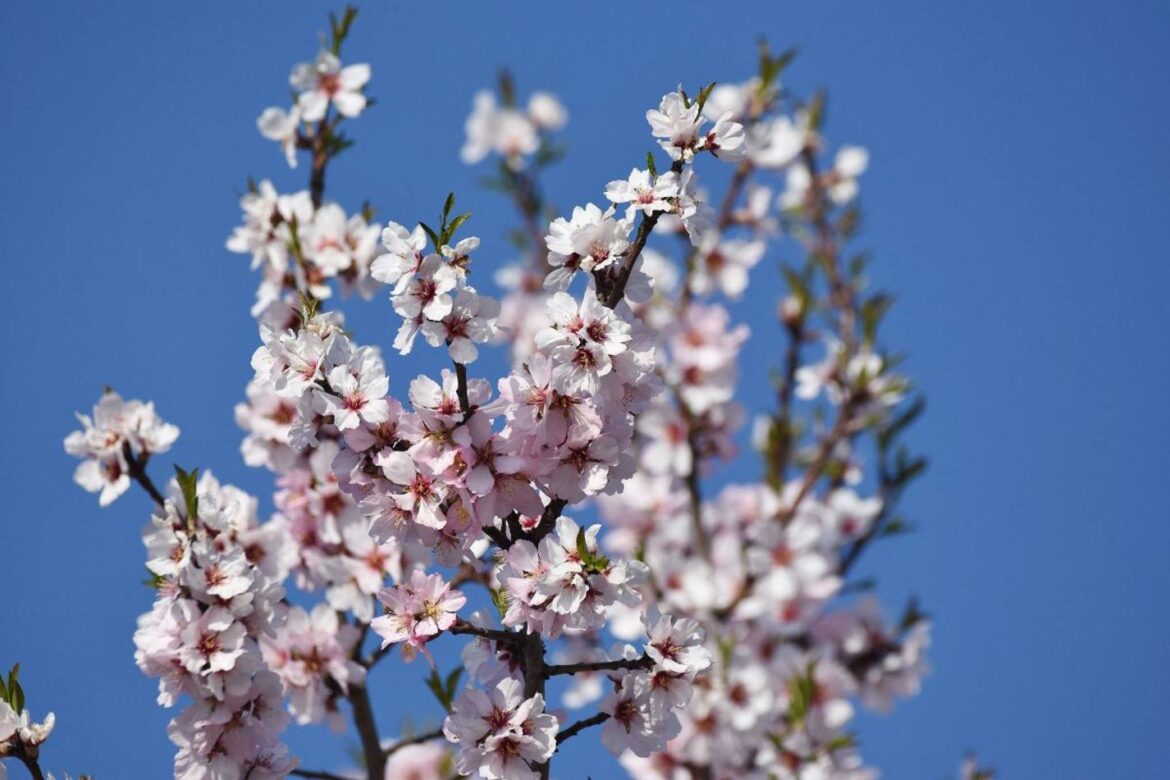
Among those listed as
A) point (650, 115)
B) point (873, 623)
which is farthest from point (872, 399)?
point (650, 115)

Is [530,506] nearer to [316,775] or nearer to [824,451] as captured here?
[316,775]

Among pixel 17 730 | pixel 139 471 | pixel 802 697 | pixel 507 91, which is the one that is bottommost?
pixel 17 730

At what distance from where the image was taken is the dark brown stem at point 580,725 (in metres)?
2.49

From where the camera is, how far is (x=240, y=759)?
2861 mm

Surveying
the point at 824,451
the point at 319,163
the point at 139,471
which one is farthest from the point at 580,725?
the point at 824,451

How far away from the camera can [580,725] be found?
2512 millimetres

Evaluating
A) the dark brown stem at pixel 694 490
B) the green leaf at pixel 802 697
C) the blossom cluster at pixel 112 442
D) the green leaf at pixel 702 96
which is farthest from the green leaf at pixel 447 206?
the dark brown stem at pixel 694 490

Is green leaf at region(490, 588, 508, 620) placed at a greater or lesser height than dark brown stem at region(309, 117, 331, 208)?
lesser

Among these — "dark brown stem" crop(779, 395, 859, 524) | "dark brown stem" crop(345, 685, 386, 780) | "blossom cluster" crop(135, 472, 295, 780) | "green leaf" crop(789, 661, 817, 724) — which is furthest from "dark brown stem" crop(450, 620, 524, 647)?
"dark brown stem" crop(779, 395, 859, 524)

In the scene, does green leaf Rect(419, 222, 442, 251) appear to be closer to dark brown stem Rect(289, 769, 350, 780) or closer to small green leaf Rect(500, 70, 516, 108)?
dark brown stem Rect(289, 769, 350, 780)

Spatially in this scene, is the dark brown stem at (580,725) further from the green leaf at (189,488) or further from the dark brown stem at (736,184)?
the dark brown stem at (736,184)

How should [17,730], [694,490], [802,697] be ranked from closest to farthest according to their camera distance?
[17,730] < [802,697] < [694,490]

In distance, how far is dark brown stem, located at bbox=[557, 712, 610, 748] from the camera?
2.49 metres

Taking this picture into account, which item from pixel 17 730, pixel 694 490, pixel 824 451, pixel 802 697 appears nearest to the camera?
pixel 17 730
